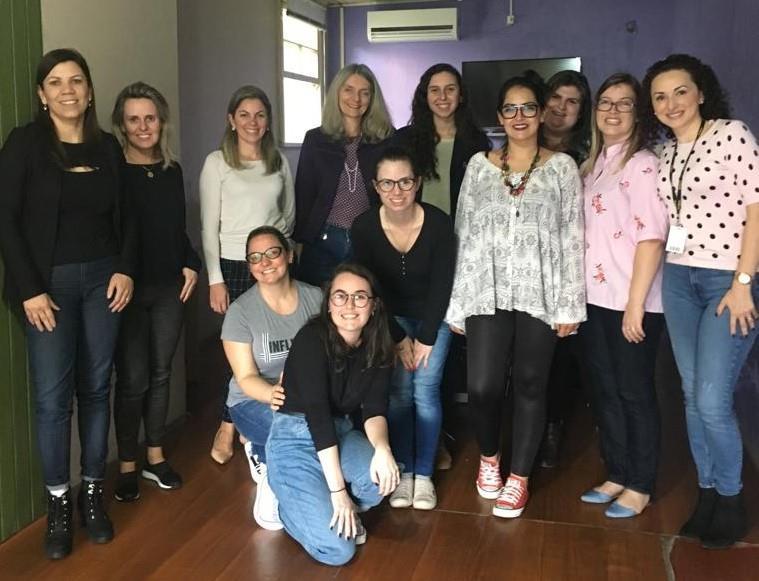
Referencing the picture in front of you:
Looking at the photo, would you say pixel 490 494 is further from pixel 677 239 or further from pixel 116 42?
pixel 116 42

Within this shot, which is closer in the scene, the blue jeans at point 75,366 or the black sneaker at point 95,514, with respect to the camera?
the blue jeans at point 75,366

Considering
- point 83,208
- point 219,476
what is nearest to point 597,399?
point 219,476

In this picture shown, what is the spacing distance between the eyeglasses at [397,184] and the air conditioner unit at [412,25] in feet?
17.1

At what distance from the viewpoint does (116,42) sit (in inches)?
111

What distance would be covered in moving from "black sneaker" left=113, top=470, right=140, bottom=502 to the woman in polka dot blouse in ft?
6.27

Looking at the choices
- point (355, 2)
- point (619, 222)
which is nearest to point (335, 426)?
point (619, 222)

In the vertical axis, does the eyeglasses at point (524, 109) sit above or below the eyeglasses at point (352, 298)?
above

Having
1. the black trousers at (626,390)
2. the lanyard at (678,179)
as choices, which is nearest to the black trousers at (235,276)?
the black trousers at (626,390)

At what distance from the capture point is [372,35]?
7309mm

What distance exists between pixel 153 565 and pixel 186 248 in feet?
3.64

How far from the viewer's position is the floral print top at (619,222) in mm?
2285

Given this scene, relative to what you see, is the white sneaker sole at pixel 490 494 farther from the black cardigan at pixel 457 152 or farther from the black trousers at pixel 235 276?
the black trousers at pixel 235 276

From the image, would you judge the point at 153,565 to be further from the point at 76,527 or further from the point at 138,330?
the point at 138,330

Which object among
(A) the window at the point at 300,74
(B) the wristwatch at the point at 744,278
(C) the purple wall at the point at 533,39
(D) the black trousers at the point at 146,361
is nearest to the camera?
(B) the wristwatch at the point at 744,278
